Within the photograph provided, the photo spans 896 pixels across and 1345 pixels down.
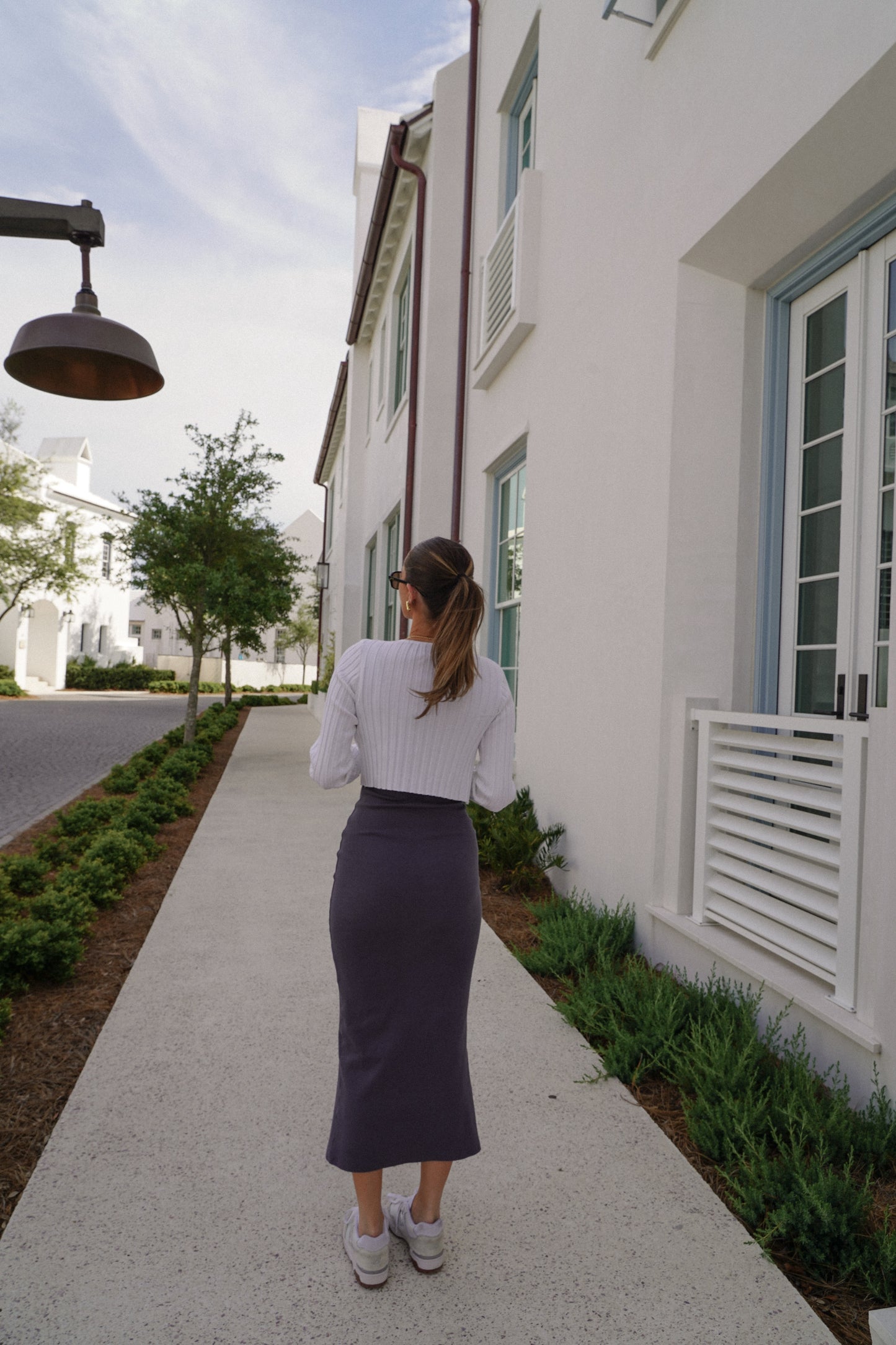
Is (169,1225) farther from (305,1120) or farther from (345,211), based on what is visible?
(345,211)

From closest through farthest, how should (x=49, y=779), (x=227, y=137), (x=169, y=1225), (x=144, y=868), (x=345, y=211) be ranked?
1. (x=169, y=1225)
2. (x=144, y=868)
3. (x=227, y=137)
4. (x=49, y=779)
5. (x=345, y=211)

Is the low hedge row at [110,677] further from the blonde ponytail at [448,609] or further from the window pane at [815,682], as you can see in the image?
the blonde ponytail at [448,609]

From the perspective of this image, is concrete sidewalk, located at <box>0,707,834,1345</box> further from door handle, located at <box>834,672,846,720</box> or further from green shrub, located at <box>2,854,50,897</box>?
green shrub, located at <box>2,854,50,897</box>

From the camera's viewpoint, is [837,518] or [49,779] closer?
[837,518]

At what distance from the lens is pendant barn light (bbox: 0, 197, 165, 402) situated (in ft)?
10.5

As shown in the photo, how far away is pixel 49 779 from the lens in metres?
10.4

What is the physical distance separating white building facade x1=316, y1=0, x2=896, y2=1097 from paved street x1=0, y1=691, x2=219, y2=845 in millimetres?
5369

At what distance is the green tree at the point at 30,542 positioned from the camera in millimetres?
27641

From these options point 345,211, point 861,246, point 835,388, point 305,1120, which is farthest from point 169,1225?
point 345,211

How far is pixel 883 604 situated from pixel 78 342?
3121mm

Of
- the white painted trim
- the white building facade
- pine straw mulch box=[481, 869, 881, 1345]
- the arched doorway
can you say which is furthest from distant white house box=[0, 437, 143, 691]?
the white painted trim

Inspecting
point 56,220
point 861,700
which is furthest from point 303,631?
point 861,700

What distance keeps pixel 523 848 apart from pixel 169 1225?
3393 mm

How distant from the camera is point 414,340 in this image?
31.6 ft
